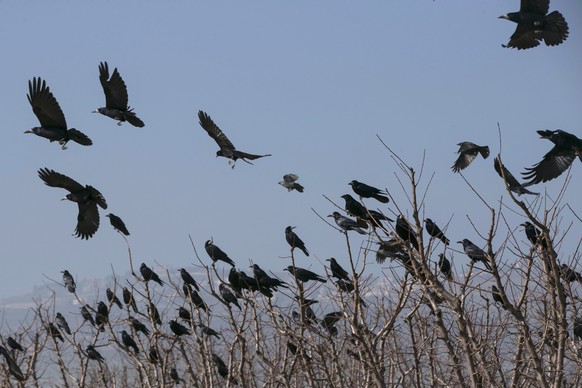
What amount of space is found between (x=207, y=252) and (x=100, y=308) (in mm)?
3016

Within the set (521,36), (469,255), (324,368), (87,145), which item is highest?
(521,36)

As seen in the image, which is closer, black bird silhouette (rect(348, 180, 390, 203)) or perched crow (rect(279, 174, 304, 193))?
black bird silhouette (rect(348, 180, 390, 203))

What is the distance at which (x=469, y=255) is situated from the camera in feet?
35.9

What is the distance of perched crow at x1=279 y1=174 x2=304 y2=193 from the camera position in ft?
45.6

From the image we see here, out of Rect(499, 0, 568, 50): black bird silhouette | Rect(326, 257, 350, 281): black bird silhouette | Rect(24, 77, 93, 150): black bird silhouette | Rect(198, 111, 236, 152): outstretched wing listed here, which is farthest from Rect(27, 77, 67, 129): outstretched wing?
Rect(499, 0, 568, 50): black bird silhouette

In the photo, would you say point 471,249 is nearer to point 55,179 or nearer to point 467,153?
point 467,153

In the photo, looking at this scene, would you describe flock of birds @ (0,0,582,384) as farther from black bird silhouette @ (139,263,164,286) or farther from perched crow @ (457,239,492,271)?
black bird silhouette @ (139,263,164,286)

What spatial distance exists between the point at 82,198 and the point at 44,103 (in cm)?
202

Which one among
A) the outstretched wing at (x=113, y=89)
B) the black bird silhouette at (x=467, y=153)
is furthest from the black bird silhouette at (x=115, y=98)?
the black bird silhouette at (x=467, y=153)

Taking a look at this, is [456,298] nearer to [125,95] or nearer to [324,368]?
[324,368]

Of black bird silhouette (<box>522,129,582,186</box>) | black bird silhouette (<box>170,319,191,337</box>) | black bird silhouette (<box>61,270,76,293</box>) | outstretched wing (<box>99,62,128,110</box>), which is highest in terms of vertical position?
black bird silhouette (<box>61,270,76,293</box>)

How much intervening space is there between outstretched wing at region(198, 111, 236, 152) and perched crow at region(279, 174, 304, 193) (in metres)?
1.03

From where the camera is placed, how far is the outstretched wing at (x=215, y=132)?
1332 centimetres

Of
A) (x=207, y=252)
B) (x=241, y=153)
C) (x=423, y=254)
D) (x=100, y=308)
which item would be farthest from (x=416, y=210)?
(x=100, y=308)
